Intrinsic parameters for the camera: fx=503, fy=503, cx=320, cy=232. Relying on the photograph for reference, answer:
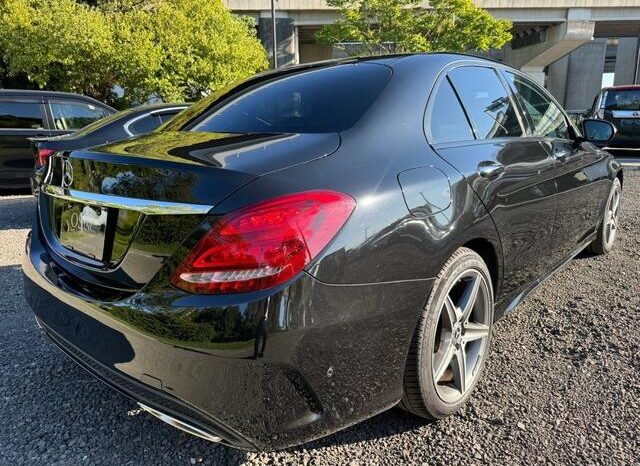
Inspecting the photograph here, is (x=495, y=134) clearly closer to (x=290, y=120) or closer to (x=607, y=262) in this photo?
(x=290, y=120)

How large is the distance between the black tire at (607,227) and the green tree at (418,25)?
20.7 m

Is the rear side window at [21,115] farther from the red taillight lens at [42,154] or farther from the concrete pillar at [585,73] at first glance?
the concrete pillar at [585,73]

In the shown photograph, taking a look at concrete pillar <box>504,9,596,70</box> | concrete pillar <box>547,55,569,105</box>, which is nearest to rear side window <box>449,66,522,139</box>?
concrete pillar <box>504,9,596,70</box>

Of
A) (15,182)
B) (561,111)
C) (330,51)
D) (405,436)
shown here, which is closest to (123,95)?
(15,182)

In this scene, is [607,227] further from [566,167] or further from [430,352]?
[430,352]

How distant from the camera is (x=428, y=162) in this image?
1994 mm

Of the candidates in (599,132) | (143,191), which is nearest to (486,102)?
(599,132)

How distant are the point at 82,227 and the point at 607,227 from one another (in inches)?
163

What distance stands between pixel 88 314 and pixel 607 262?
162 inches

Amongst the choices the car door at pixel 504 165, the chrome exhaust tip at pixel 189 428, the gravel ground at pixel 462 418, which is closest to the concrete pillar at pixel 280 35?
the car door at pixel 504 165

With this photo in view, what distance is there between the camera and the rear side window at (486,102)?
2.52m

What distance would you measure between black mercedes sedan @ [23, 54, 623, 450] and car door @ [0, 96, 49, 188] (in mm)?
5857

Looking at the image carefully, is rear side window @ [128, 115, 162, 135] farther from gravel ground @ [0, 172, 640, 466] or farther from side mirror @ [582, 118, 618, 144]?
side mirror @ [582, 118, 618, 144]

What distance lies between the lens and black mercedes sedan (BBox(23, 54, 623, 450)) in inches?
59.0
